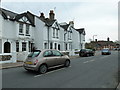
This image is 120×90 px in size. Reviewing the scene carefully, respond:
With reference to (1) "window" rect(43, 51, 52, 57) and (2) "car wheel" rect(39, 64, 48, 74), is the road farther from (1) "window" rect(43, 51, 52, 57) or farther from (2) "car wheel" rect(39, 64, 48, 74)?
(1) "window" rect(43, 51, 52, 57)

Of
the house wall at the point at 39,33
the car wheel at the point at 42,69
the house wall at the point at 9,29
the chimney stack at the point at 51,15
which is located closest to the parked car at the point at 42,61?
the car wheel at the point at 42,69

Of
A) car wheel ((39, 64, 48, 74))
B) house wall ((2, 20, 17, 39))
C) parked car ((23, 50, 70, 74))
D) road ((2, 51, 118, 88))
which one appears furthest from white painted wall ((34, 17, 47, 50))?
car wheel ((39, 64, 48, 74))

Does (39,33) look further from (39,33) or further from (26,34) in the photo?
(26,34)

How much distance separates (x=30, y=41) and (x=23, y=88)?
53.8 ft

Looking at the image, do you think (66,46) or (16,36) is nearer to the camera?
(16,36)

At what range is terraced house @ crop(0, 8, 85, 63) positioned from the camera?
55.5 feet

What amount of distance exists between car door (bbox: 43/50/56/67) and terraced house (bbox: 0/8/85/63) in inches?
271

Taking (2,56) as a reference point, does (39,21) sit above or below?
above

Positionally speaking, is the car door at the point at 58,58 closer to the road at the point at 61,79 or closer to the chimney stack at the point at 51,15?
the road at the point at 61,79

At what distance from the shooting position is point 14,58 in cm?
1393

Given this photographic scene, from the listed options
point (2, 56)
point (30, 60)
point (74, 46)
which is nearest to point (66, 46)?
point (74, 46)

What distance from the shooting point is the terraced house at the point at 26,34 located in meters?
16.9

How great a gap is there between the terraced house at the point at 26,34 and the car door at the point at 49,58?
22.6ft

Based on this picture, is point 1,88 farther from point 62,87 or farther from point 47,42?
point 47,42
